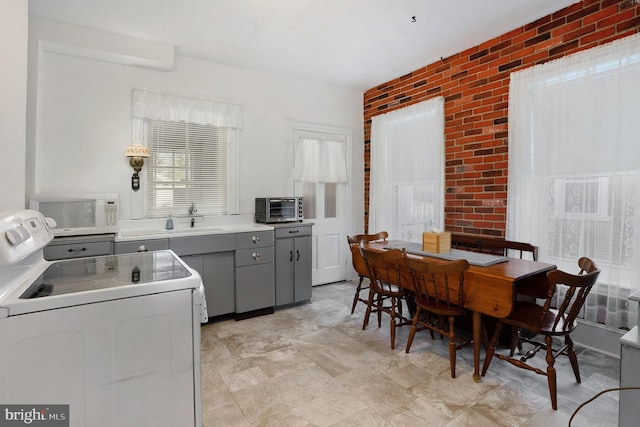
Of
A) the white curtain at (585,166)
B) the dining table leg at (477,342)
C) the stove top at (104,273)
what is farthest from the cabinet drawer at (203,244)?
the white curtain at (585,166)

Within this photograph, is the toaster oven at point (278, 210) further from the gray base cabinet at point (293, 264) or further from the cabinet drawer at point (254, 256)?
the cabinet drawer at point (254, 256)

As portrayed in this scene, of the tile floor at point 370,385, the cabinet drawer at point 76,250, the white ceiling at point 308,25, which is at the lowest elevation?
the tile floor at point 370,385

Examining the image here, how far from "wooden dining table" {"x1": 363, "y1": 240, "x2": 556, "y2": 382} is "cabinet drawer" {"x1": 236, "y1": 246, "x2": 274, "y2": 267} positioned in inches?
78.3

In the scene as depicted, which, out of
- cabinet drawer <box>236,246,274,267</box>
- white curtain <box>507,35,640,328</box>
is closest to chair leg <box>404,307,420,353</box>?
white curtain <box>507,35,640,328</box>

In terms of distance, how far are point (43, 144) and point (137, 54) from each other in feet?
3.86

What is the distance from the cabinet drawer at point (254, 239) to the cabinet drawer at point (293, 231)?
131 mm

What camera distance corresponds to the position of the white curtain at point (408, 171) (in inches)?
149

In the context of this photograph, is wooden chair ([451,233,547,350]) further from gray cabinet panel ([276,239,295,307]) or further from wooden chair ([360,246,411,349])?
gray cabinet panel ([276,239,295,307])

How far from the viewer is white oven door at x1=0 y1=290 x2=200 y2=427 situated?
1.15m

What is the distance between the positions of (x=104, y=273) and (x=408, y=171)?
3378mm

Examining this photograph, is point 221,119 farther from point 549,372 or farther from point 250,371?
point 549,372

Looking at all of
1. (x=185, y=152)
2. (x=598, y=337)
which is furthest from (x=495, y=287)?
(x=185, y=152)

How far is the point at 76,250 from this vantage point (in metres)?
2.66

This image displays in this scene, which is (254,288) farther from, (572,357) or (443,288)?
(572,357)
